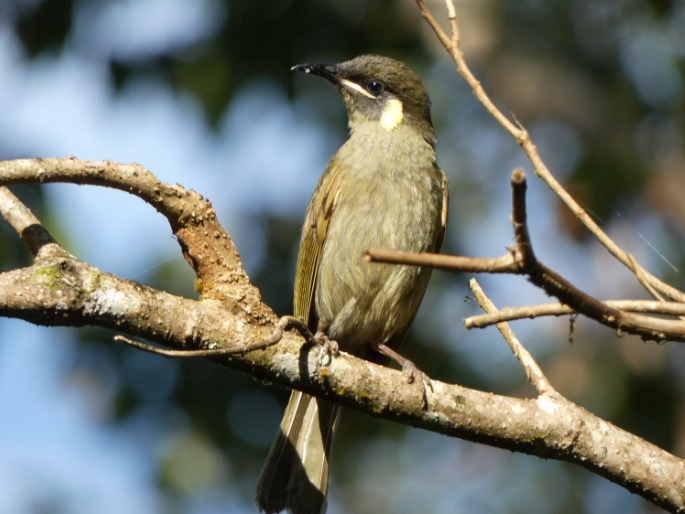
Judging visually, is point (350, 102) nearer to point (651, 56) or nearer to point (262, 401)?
point (262, 401)

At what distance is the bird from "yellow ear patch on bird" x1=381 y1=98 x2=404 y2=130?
1 cm

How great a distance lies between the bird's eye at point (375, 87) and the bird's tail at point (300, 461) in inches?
68.8

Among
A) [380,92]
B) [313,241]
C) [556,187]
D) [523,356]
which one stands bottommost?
[523,356]

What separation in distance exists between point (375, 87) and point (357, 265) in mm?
1183

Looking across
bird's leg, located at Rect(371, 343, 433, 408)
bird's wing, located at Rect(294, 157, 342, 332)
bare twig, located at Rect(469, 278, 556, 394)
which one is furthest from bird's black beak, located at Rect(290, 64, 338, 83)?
bare twig, located at Rect(469, 278, 556, 394)

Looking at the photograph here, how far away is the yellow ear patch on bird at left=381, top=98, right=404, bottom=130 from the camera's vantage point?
5.13 meters

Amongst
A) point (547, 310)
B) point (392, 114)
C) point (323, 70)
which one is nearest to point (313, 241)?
point (392, 114)

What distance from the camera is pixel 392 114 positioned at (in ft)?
17.2

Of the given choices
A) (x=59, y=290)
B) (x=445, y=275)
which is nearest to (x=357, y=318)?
(x=59, y=290)

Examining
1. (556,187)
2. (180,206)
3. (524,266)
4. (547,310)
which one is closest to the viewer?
(524,266)

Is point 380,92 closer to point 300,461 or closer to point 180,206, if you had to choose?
point 300,461

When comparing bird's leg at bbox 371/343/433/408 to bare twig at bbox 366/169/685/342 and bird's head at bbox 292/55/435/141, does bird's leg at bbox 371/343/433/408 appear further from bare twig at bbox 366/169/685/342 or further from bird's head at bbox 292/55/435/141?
bird's head at bbox 292/55/435/141

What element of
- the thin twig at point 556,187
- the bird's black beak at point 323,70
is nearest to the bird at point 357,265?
the bird's black beak at point 323,70

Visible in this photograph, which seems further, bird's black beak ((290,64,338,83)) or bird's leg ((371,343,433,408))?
bird's black beak ((290,64,338,83))
